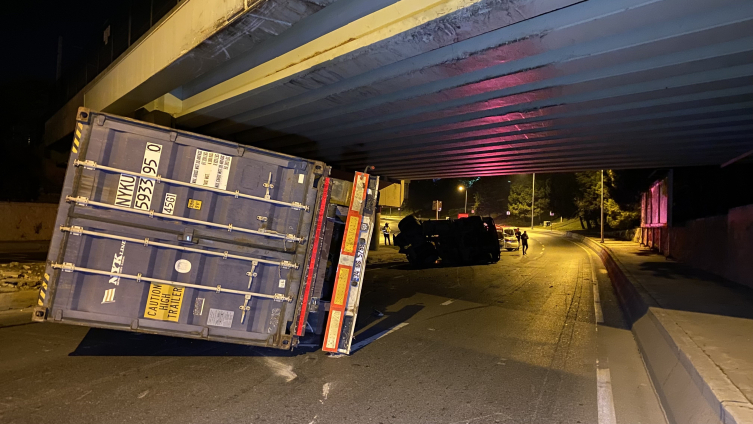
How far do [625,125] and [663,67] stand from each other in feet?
12.9

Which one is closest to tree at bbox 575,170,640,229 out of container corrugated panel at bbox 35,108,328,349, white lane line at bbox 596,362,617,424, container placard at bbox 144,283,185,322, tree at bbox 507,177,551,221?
tree at bbox 507,177,551,221

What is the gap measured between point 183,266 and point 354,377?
8.08 ft

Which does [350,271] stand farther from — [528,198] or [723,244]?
[528,198]

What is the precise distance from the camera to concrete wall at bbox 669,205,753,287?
11.0 m

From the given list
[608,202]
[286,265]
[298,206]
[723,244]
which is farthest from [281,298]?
[608,202]

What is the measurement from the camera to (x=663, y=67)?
277 inches

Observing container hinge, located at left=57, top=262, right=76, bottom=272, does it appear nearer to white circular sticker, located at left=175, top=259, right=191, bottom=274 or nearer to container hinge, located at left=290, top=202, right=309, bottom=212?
white circular sticker, located at left=175, top=259, right=191, bottom=274

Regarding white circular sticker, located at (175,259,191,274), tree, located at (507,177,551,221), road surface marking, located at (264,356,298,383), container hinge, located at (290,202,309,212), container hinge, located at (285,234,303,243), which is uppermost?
tree, located at (507,177,551,221)

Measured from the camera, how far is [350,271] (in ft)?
19.8

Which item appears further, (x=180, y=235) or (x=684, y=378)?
(x=180, y=235)

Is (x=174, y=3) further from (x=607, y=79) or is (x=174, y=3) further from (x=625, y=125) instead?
(x=625, y=125)

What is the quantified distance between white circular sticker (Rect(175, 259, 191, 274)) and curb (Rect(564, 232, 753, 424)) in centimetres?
538

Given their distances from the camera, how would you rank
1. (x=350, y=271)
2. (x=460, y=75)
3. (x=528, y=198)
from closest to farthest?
(x=350, y=271)
(x=460, y=75)
(x=528, y=198)

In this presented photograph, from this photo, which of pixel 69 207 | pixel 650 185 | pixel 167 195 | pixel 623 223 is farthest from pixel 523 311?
pixel 623 223
